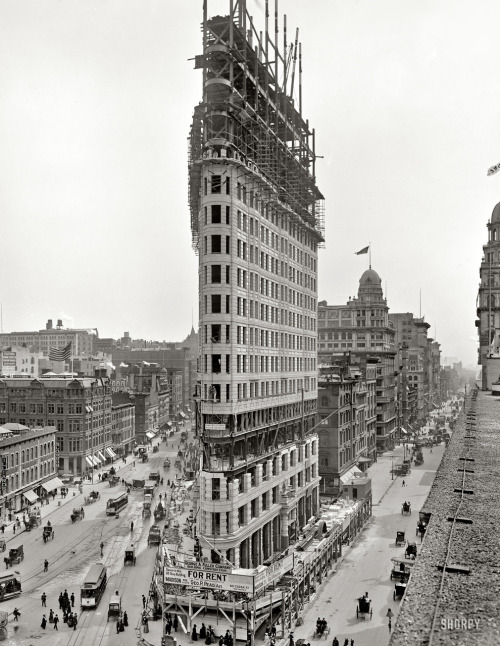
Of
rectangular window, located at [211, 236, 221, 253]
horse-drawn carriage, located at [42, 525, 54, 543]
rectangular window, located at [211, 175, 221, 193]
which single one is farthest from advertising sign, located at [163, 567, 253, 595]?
rectangular window, located at [211, 175, 221, 193]

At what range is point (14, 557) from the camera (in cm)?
5712

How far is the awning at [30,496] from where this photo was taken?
82062 millimetres

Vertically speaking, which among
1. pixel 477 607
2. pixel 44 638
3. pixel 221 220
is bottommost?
pixel 44 638

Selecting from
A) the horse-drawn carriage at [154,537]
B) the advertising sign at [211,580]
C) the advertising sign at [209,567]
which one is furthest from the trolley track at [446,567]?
the horse-drawn carriage at [154,537]

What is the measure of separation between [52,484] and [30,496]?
23.5 feet

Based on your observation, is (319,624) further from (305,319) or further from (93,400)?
(93,400)

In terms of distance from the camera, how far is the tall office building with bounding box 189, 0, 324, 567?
2082 inches

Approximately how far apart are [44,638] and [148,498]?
39615mm

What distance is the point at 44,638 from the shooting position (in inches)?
1602

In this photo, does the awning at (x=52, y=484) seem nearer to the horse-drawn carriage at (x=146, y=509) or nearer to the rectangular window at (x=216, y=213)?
the horse-drawn carriage at (x=146, y=509)

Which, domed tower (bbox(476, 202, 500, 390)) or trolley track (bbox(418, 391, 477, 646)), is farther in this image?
A: domed tower (bbox(476, 202, 500, 390))

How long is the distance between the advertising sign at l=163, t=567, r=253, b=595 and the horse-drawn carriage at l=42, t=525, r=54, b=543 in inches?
1184

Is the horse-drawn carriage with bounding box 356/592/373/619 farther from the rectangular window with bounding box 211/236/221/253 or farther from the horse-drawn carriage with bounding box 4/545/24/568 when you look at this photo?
the horse-drawn carriage with bounding box 4/545/24/568

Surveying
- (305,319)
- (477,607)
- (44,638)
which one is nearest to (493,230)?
(305,319)
